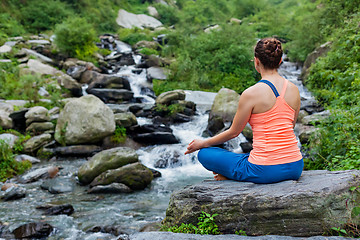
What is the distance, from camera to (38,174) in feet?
26.7

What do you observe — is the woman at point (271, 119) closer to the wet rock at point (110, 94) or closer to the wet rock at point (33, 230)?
the wet rock at point (33, 230)

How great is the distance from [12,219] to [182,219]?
444 centimetres

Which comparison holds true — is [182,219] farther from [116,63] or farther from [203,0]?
[203,0]

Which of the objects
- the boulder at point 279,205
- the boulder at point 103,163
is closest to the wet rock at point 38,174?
the boulder at point 103,163

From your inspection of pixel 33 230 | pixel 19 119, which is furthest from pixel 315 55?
pixel 33 230

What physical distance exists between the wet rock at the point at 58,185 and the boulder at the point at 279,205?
5.17 meters

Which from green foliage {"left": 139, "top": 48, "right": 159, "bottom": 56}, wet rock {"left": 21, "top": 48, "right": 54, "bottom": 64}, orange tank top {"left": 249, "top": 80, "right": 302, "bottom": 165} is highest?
green foliage {"left": 139, "top": 48, "right": 159, "bottom": 56}

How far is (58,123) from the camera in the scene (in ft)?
33.9

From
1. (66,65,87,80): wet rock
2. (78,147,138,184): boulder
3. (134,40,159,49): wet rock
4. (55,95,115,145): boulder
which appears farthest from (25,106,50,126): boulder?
(134,40,159,49): wet rock

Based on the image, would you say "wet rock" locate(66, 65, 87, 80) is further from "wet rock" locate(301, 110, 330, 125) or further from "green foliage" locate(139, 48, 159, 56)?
"wet rock" locate(301, 110, 330, 125)

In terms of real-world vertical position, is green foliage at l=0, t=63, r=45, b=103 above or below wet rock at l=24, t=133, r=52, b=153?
above

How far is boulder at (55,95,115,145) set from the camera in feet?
32.3

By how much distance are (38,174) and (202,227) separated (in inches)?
269

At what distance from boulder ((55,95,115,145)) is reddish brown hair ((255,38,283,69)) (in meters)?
8.00
